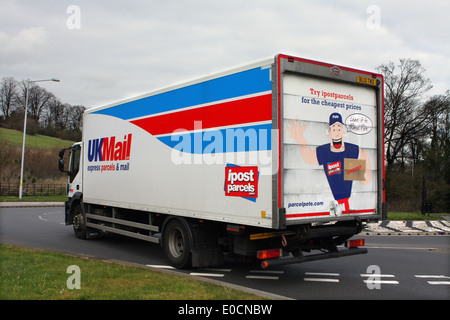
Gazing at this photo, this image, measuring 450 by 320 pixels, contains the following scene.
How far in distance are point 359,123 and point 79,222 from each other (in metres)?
8.87

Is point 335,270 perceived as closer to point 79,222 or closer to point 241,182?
point 241,182

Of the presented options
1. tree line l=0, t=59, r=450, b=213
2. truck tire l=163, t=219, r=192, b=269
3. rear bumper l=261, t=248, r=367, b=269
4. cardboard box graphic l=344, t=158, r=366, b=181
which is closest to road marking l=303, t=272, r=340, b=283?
rear bumper l=261, t=248, r=367, b=269

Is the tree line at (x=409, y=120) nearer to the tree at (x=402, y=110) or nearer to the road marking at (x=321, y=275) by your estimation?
the tree at (x=402, y=110)

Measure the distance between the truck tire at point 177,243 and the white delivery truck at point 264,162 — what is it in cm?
2

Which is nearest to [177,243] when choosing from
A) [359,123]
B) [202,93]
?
[202,93]

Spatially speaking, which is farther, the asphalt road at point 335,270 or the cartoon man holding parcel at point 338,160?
the cartoon man holding parcel at point 338,160

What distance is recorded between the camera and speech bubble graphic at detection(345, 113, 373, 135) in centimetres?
781

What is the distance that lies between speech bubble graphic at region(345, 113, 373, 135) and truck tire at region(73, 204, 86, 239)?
834 centimetres

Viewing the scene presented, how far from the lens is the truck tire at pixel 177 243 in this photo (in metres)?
8.34

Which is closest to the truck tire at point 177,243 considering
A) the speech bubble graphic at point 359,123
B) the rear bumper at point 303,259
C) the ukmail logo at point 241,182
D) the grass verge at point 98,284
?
the grass verge at point 98,284

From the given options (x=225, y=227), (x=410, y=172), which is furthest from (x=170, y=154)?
(x=410, y=172)

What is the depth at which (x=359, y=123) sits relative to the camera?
313 inches

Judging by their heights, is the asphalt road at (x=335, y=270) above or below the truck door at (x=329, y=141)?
below

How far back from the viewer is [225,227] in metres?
8.19
